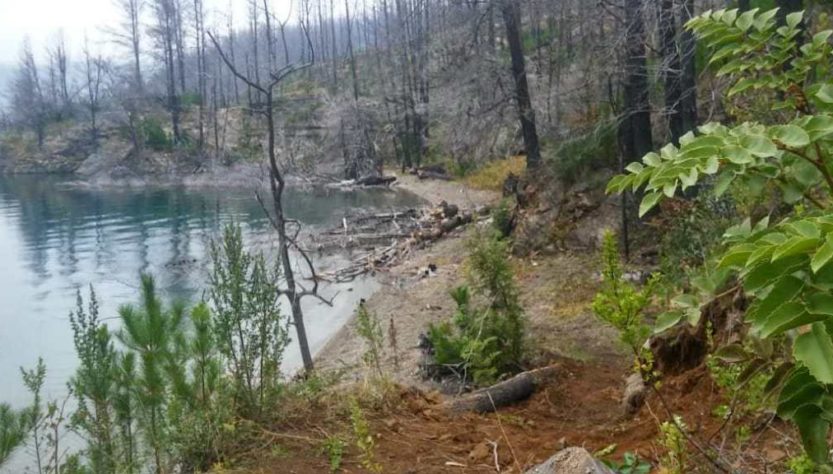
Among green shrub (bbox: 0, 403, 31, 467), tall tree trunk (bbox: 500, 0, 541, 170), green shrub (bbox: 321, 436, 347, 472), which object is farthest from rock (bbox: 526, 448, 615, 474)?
tall tree trunk (bbox: 500, 0, 541, 170)

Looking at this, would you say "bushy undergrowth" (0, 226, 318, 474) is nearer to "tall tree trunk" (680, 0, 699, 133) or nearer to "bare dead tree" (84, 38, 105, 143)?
"tall tree trunk" (680, 0, 699, 133)

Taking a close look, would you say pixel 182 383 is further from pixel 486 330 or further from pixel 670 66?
pixel 670 66

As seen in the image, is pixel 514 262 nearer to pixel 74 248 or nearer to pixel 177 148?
pixel 74 248

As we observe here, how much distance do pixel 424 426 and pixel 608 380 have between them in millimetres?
2006

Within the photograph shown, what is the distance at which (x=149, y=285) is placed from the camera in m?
4.94

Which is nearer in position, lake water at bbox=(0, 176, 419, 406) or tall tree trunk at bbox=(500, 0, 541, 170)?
lake water at bbox=(0, 176, 419, 406)

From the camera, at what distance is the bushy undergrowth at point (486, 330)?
6.48 meters

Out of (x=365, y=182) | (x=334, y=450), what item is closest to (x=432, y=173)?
(x=365, y=182)

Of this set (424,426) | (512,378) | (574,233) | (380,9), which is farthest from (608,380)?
(380,9)

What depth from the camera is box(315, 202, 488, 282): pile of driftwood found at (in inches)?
706

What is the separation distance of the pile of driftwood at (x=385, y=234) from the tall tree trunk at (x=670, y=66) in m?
7.13

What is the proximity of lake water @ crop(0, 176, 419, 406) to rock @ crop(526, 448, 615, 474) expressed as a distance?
478 centimetres

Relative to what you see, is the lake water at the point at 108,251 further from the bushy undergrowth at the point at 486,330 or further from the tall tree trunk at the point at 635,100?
the tall tree trunk at the point at 635,100

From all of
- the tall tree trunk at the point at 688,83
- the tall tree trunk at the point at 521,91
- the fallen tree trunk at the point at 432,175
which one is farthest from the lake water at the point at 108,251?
the tall tree trunk at the point at 688,83
